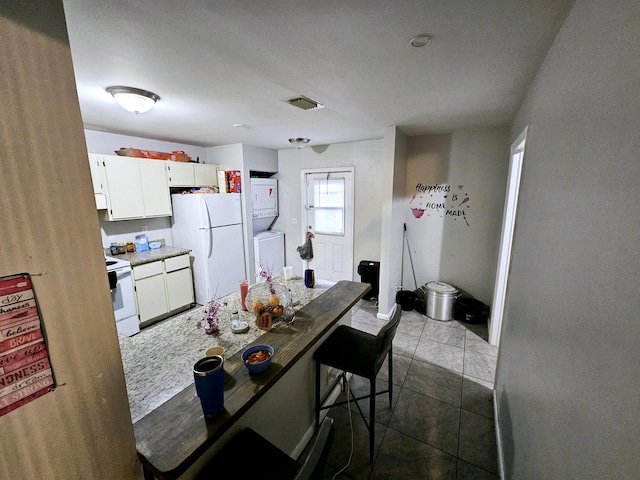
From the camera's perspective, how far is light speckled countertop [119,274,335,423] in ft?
3.70

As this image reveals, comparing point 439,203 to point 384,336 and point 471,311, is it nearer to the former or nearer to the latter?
point 471,311

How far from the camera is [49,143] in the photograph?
1.85 ft

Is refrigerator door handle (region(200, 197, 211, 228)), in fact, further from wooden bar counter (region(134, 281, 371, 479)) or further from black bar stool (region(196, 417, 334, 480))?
black bar stool (region(196, 417, 334, 480))

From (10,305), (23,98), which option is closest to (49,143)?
(23,98)

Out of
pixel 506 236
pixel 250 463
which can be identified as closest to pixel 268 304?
pixel 250 463

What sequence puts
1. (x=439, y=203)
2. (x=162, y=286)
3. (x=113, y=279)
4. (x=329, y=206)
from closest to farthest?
(x=113, y=279) → (x=162, y=286) → (x=439, y=203) → (x=329, y=206)

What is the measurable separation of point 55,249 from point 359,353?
165 centimetres

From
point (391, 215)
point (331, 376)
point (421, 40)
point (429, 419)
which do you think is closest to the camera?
point (421, 40)

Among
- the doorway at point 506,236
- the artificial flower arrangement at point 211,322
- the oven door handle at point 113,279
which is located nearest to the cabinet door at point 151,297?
the oven door handle at point 113,279

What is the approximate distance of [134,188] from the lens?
3.36 meters

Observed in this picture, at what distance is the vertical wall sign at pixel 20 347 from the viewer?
52cm

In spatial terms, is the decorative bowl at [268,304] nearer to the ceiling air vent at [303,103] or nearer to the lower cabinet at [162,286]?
the ceiling air vent at [303,103]

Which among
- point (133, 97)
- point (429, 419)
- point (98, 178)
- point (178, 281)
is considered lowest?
point (429, 419)

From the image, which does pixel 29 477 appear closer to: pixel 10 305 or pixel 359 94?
pixel 10 305
